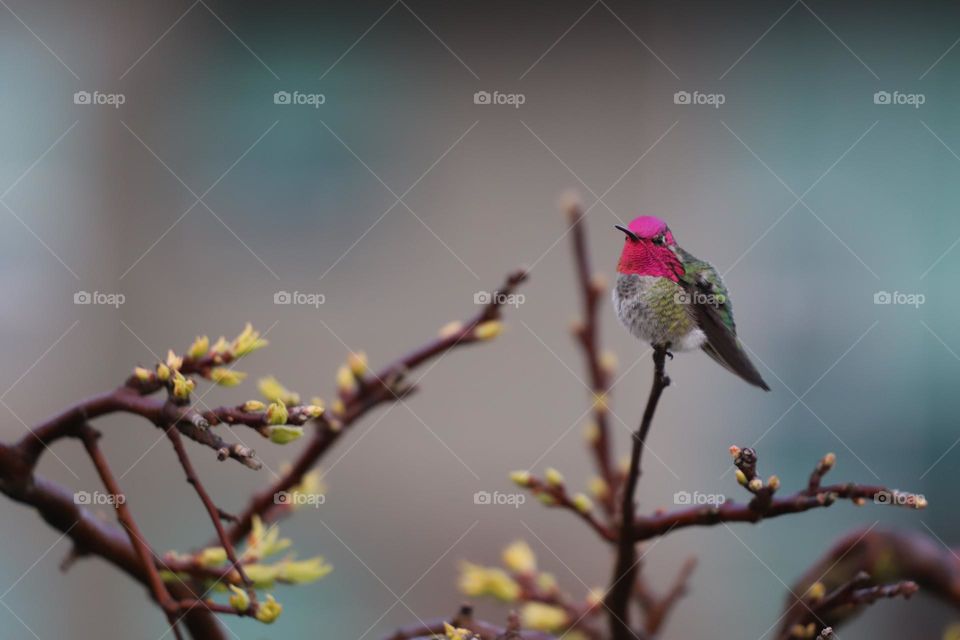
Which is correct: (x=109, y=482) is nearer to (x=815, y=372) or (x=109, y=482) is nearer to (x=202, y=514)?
(x=202, y=514)

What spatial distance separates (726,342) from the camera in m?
0.54

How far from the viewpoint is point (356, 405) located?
1.59 feet
